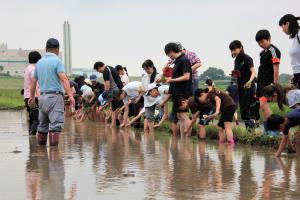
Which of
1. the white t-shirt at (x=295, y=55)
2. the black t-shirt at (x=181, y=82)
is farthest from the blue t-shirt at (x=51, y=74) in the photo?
the white t-shirt at (x=295, y=55)

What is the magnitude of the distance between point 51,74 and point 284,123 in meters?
3.59

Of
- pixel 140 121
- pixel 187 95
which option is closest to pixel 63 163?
pixel 187 95

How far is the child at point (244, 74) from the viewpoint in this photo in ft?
36.0

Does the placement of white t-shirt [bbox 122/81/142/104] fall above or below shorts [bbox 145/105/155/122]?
above

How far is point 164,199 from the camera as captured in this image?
17.1ft

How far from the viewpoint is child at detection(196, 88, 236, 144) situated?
10039mm

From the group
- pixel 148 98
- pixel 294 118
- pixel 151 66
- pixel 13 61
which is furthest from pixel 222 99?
pixel 13 61

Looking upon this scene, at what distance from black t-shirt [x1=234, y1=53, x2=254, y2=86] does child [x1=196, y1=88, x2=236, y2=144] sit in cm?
81

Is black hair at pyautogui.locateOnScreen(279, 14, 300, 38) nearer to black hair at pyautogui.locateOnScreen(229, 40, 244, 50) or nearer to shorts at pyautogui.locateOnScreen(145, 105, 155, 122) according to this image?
black hair at pyautogui.locateOnScreen(229, 40, 244, 50)

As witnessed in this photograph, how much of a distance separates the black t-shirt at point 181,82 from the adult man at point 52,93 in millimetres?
2128

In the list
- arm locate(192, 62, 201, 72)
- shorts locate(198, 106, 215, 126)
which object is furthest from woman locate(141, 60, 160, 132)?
shorts locate(198, 106, 215, 126)

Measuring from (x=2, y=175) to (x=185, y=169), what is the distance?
1978 mm

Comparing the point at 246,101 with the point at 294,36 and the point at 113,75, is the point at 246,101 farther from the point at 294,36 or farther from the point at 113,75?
the point at 113,75

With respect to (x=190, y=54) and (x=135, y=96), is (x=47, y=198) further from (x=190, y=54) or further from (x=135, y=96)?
(x=135, y=96)
